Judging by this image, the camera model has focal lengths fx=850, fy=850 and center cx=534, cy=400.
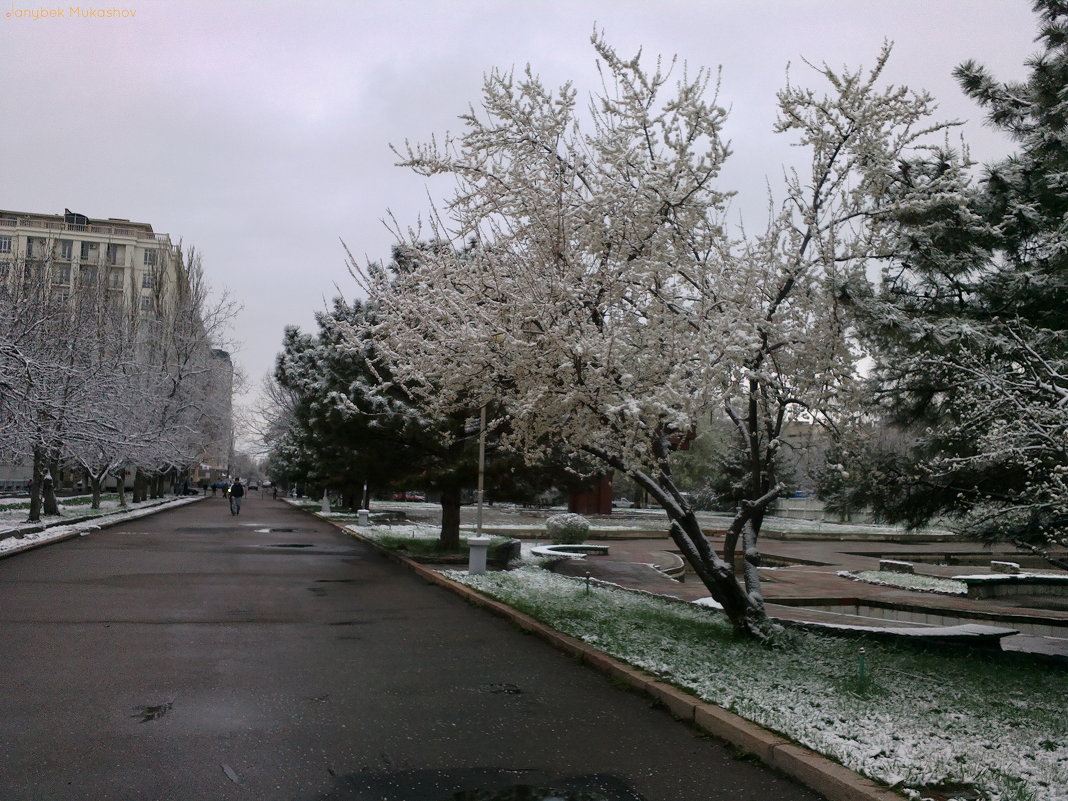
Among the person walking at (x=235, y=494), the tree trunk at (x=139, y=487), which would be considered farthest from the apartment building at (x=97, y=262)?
the person walking at (x=235, y=494)

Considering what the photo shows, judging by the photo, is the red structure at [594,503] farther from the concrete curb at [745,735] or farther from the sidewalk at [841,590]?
the concrete curb at [745,735]

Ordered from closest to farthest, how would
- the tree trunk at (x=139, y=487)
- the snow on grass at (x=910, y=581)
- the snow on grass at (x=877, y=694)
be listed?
the snow on grass at (x=877, y=694) → the snow on grass at (x=910, y=581) → the tree trunk at (x=139, y=487)

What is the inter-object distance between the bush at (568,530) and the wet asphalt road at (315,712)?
13184 millimetres

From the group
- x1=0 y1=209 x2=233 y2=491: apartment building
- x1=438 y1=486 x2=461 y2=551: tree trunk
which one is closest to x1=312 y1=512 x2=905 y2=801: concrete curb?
x1=438 y1=486 x2=461 y2=551: tree trunk

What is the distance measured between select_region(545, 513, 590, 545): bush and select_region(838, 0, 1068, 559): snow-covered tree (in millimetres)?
16345

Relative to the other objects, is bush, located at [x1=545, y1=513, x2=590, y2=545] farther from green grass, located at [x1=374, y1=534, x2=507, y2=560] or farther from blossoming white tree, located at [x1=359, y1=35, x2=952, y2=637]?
blossoming white tree, located at [x1=359, y1=35, x2=952, y2=637]

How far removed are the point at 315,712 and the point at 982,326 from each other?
6.62 metres

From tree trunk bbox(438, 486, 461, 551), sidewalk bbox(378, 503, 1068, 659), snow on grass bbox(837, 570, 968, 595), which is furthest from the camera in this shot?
tree trunk bbox(438, 486, 461, 551)

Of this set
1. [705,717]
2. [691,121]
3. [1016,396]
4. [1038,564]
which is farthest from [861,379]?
[1038,564]

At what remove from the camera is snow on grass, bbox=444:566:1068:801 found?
5.18 m

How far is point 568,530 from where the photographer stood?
25.5 m

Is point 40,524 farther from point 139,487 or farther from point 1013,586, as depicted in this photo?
point 1013,586

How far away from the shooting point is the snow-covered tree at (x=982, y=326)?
7.54 m

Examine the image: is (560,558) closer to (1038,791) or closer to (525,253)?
(525,253)
